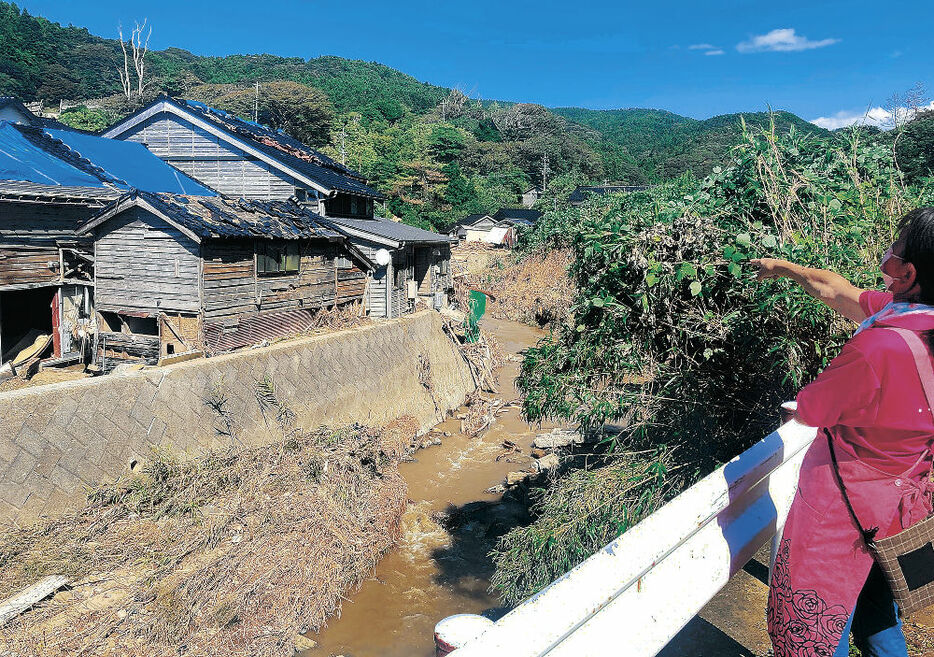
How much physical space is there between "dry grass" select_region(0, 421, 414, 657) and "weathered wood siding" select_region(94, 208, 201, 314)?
4.61 meters

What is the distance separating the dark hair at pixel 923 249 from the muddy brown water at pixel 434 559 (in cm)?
431

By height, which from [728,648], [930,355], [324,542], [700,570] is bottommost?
[324,542]

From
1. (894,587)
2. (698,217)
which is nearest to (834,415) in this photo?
(894,587)

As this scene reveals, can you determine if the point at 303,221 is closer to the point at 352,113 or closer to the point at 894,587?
the point at 894,587

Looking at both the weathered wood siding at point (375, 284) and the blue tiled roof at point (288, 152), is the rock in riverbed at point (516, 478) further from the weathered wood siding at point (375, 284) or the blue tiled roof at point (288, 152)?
the blue tiled roof at point (288, 152)

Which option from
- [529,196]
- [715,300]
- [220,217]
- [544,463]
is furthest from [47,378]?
[529,196]

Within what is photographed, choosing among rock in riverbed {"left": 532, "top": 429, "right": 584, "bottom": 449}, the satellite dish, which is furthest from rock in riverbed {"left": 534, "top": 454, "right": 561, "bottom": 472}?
the satellite dish

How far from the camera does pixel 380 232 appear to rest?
20.0 metres

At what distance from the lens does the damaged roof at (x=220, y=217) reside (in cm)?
1214

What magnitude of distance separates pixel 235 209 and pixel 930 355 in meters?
15.0

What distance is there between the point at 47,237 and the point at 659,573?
15213 millimetres

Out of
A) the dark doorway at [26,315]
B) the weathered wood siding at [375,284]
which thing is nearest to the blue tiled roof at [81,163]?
the dark doorway at [26,315]

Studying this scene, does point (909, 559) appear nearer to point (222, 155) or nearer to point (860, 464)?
point (860, 464)

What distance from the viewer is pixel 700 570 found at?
2.09 metres
